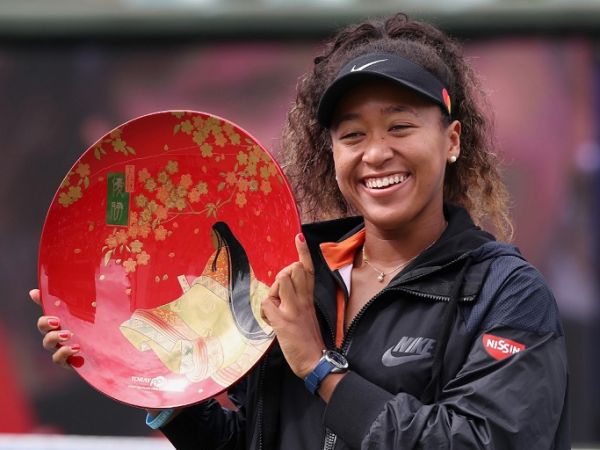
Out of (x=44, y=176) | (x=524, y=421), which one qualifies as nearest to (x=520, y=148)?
(x=44, y=176)

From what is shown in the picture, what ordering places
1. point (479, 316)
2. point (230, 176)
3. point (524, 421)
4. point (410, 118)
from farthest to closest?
point (230, 176), point (410, 118), point (479, 316), point (524, 421)

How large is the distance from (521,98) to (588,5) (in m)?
0.51

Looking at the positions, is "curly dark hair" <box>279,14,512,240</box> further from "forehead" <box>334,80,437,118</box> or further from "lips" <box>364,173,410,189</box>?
"lips" <box>364,173,410,189</box>

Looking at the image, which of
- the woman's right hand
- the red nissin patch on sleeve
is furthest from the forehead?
the woman's right hand

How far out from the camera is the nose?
1832 millimetres

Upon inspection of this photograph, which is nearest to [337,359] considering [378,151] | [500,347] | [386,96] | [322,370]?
[322,370]

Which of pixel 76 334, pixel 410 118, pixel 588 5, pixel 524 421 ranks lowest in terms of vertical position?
pixel 524 421

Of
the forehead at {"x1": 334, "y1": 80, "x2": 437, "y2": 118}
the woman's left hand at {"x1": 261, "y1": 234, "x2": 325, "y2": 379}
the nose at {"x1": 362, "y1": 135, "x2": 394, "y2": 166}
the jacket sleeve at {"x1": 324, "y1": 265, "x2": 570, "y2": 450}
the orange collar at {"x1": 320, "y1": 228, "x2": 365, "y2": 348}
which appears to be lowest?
the jacket sleeve at {"x1": 324, "y1": 265, "x2": 570, "y2": 450}

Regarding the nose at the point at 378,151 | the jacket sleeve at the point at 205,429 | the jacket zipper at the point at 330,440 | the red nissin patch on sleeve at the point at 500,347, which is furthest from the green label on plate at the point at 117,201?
the red nissin patch on sleeve at the point at 500,347

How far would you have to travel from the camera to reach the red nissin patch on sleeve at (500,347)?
165 cm

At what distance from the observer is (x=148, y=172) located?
2.05m

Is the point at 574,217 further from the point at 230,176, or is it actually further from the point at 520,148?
the point at 230,176

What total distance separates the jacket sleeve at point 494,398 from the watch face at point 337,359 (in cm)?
3

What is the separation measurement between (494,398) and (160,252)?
31.3 inches
